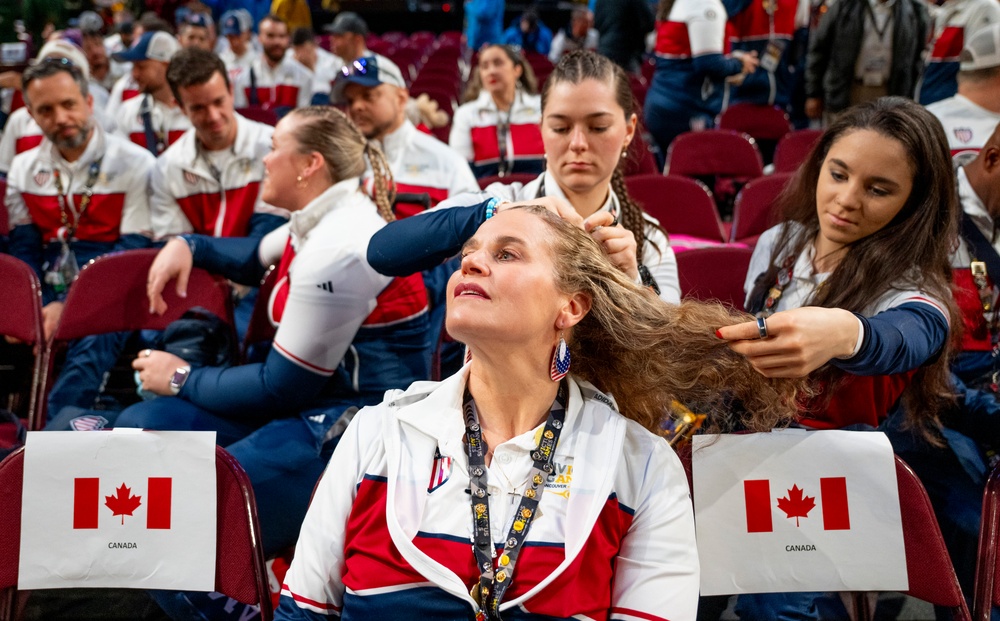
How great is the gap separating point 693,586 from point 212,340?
185 centimetres

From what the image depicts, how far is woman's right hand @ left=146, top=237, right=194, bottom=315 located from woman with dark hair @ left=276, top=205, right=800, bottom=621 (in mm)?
1373

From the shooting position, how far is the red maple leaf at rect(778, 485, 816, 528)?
1743 millimetres

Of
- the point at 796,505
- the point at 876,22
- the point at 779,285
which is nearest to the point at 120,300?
the point at 779,285

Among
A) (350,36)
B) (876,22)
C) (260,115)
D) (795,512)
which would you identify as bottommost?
(795,512)

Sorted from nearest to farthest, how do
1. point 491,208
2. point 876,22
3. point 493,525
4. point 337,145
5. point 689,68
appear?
point 493,525 → point 491,208 → point 337,145 → point 689,68 → point 876,22

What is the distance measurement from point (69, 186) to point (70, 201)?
0.23 feet

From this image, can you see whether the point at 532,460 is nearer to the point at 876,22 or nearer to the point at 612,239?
the point at 612,239

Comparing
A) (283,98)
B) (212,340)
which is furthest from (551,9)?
(212,340)

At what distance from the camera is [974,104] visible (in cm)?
379

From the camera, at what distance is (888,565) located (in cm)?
173

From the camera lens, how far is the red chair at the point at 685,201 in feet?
12.3

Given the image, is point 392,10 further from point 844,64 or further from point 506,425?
point 506,425

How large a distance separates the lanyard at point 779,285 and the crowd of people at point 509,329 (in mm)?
11

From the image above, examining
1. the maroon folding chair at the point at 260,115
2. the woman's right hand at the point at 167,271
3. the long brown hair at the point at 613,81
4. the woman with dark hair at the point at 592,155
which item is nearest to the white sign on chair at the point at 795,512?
the woman with dark hair at the point at 592,155
